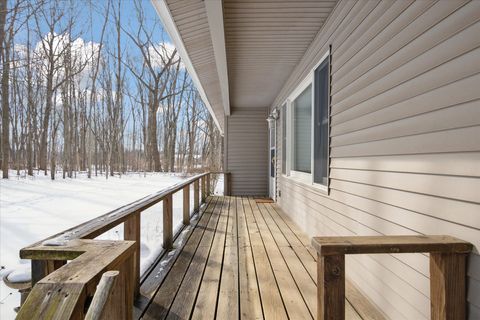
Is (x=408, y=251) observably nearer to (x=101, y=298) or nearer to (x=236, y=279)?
(x=101, y=298)

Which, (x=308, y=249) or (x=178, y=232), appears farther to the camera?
(x=178, y=232)

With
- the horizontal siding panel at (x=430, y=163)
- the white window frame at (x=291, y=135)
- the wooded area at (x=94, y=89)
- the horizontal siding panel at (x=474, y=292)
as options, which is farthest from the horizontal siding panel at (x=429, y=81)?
the wooded area at (x=94, y=89)

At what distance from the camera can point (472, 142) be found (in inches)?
46.5

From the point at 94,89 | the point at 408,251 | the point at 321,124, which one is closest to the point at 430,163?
the point at 408,251

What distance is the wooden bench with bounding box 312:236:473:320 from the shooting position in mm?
1117

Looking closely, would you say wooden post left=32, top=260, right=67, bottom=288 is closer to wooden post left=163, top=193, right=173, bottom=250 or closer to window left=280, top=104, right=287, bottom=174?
wooden post left=163, top=193, right=173, bottom=250

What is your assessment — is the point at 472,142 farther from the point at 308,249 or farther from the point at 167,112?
the point at 167,112

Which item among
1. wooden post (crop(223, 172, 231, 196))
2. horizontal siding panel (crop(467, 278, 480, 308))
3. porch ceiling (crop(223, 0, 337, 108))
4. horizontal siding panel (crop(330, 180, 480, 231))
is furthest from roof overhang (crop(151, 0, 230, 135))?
wooden post (crop(223, 172, 231, 196))

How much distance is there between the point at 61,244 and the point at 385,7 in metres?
2.27

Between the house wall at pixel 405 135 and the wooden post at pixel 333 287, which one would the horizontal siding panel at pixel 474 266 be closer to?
the house wall at pixel 405 135

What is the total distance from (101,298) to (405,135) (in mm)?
1684

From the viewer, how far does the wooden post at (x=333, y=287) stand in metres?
1.12

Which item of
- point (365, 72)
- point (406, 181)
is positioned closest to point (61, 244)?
point (406, 181)

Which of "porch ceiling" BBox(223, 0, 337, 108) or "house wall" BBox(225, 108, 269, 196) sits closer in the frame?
"porch ceiling" BBox(223, 0, 337, 108)
